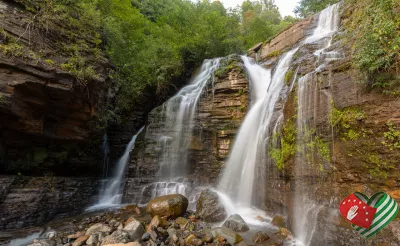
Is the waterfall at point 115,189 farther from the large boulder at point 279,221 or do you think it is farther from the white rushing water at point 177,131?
the large boulder at point 279,221

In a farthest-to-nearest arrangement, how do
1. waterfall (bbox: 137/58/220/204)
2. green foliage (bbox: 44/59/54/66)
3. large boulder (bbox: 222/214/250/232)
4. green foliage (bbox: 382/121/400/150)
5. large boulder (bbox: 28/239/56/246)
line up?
1. waterfall (bbox: 137/58/220/204)
2. green foliage (bbox: 44/59/54/66)
3. large boulder (bbox: 222/214/250/232)
4. large boulder (bbox: 28/239/56/246)
5. green foliage (bbox: 382/121/400/150)

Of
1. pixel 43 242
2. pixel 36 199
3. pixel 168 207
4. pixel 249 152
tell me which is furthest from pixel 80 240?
pixel 249 152

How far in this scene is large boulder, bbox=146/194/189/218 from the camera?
6.89 m

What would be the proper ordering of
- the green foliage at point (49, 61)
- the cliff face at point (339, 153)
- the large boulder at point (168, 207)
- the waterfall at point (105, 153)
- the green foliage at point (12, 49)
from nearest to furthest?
the cliff face at point (339, 153)
the green foliage at point (12, 49)
the large boulder at point (168, 207)
the green foliage at point (49, 61)
the waterfall at point (105, 153)

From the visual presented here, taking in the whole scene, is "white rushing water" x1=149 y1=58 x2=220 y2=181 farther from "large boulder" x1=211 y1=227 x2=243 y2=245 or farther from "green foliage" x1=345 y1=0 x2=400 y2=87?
"green foliage" x1=345 y1=0 x2=400 y2=87

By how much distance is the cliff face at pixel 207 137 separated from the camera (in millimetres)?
10406

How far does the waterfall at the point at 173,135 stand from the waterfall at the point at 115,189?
129cm

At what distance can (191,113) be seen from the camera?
40.1ft

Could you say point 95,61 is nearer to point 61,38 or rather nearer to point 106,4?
point 61,38

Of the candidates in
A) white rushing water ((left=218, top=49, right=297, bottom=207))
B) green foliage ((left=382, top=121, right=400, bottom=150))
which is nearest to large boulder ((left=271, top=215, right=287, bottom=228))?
white rushing water ((left=218, top=49, right=297, bottom=207))

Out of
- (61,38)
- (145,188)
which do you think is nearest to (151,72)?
(61,38)

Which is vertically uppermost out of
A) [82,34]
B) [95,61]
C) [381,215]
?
[82,34]

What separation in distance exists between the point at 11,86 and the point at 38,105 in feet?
3.65

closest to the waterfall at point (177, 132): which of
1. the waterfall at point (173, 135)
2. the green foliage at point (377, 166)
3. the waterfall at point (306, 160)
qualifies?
the waterfall at point (173, 135)
